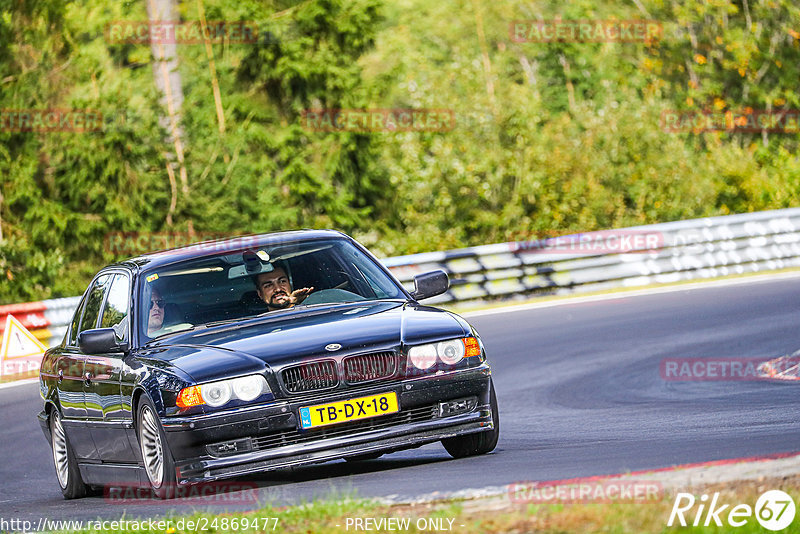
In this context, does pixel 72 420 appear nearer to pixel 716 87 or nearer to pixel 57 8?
pixel 57 8

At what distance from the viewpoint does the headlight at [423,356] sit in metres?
7.81

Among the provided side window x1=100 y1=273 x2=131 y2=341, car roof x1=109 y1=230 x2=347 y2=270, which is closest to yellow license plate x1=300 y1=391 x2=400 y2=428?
side window x1=100 y1=273 x2=131 y2=341

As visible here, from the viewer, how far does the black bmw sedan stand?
7.54 metres

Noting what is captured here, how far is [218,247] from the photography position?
9.18m

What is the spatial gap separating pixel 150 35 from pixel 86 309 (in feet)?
68.6

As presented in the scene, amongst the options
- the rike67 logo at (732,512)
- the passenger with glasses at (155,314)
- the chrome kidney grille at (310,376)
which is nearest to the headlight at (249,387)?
the chrome kidney grille at (310,376)

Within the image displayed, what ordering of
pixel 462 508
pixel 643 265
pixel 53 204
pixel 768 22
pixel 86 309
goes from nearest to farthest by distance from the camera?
pixel 462 508 < pixel 86 309 < pixel 643 265 < pixel 53 204 < pixel 768 22

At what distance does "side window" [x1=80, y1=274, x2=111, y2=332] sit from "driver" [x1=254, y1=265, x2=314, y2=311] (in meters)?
1.45

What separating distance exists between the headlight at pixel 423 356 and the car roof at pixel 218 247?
5.76ft

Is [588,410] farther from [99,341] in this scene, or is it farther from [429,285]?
[99,341]

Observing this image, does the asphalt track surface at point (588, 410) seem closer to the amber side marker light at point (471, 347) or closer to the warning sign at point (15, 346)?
the amber side marker light at point (471, 347)

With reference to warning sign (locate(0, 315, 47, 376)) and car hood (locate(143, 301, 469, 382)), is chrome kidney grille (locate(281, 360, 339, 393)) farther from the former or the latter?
warning sign (locate(0, 315, 47, 376))

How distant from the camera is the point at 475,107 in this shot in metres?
27.9

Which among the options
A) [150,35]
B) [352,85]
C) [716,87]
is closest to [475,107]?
[352,85]
